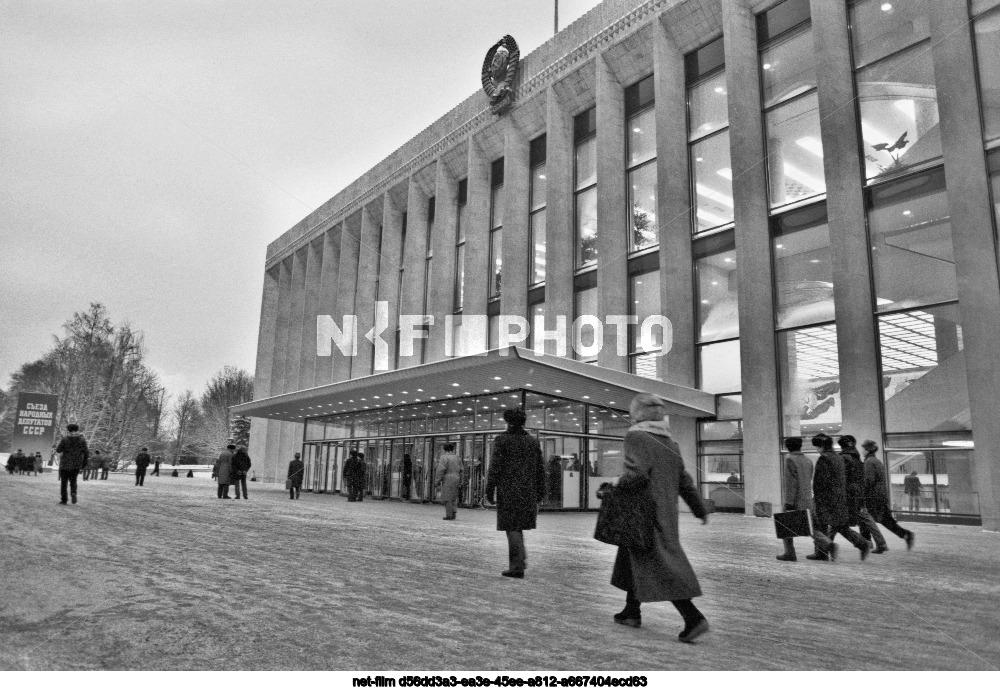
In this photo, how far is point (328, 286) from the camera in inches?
1641

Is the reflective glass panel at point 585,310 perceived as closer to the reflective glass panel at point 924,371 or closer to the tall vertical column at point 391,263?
the reflective glass panel at point 924,371

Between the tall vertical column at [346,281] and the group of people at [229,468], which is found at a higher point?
the tall vertical column at [346,281]

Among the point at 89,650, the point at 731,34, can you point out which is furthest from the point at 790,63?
the point at 89,650

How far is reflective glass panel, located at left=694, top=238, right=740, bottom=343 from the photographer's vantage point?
68.0 feet

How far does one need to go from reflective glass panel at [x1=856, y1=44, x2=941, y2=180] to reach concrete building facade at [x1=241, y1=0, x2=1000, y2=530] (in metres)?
0.05

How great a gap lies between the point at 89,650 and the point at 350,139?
13549 cm

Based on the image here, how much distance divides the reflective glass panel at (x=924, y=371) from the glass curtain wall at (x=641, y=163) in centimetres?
836

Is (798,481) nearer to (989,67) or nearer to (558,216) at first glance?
(989,67)

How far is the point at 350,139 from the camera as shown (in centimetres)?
12962

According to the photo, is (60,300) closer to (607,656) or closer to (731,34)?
(731,34)

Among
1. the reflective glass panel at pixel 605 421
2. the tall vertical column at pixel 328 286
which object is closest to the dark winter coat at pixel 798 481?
the reflective glass panel at pixel 605 421

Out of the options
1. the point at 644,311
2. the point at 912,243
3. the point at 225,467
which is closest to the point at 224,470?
the point at 225,467

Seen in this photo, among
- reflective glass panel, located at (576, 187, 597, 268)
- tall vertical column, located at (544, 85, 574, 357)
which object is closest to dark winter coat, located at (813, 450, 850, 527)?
tall vertical column, located at (544, 85, 574, 357)

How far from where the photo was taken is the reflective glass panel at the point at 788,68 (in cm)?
1992
